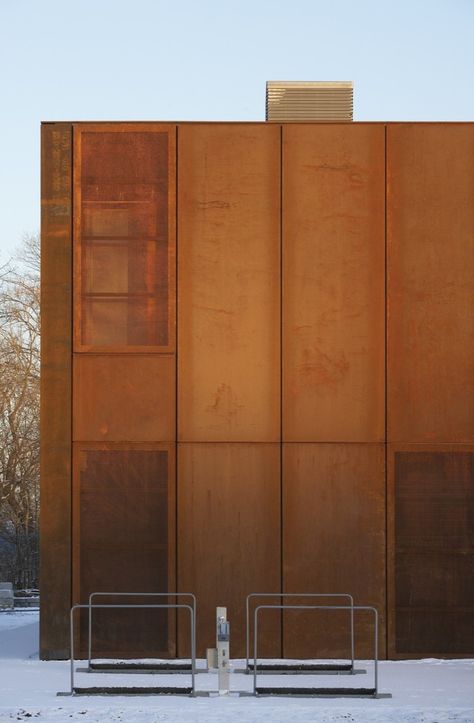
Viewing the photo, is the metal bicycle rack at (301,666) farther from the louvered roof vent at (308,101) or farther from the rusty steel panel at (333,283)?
the louvered roof vent at (308,101)

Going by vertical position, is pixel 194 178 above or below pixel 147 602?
above

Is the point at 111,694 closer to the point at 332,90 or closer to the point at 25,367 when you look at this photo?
the point at 332,90

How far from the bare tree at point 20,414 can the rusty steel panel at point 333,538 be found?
89.5 ft

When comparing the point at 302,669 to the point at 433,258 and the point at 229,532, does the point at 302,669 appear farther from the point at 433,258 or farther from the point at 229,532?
the point at 433,258

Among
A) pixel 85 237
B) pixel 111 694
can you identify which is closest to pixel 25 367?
pixel 85 237

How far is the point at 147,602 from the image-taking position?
15.2 meters

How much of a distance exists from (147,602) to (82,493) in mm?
1644

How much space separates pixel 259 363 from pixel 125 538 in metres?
2.88

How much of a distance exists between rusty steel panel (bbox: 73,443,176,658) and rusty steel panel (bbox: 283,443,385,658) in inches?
61.7

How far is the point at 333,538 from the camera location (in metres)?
15.3

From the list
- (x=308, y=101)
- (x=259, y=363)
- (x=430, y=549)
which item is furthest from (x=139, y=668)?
(x=308, y=101)

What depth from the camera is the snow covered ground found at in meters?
11.5

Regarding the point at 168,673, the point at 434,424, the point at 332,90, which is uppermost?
the point at 332,90

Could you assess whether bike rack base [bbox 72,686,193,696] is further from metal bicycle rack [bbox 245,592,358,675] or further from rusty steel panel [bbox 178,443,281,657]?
rusty steel panel [bbox 178,443,281,657]
